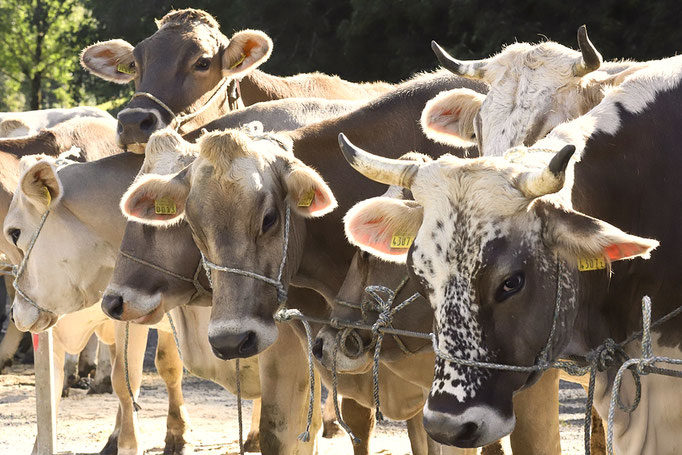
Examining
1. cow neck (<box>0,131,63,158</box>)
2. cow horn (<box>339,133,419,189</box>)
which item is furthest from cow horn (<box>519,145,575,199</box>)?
cow neck (<box>0,131,63,158</box>)

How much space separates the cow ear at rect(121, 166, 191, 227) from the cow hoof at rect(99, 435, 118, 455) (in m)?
3.28

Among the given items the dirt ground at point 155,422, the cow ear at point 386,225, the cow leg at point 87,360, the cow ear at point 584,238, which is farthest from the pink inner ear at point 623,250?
the cow leg at point 87,360

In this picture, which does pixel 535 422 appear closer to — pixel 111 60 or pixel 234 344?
pixel 234 344

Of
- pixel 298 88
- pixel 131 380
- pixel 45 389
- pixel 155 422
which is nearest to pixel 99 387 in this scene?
pixel 155 422

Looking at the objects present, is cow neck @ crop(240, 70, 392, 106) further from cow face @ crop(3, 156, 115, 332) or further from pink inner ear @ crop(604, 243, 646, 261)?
pink inner ear @ crop(604, 243, 646, 261)

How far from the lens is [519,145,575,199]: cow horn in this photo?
10.3 feet

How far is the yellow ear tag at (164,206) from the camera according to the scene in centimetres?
474

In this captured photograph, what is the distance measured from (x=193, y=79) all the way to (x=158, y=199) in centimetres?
176

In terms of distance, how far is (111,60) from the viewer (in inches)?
277

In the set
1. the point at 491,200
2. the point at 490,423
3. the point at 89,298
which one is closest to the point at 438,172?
the point at 491,200

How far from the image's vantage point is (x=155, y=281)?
4988 mm

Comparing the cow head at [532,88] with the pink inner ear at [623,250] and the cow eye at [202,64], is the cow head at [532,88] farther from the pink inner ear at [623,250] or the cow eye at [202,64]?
the cow eye at [202,64]

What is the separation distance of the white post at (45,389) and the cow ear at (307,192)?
2.72 metres

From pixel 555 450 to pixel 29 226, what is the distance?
3.31 m
